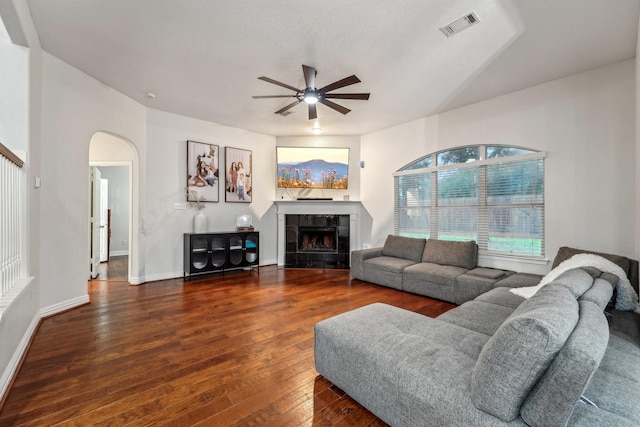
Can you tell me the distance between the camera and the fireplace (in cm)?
599

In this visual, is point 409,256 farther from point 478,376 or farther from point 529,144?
point 478,376

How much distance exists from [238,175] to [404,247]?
348 cm

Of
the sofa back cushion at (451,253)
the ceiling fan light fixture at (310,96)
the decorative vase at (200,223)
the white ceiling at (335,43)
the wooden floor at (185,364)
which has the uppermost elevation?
the white ceiling at (335,43)

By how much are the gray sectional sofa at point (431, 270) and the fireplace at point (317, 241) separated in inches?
40.2

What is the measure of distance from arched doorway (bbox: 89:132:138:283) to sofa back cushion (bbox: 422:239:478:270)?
4719 mm

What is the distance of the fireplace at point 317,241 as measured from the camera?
236 inches

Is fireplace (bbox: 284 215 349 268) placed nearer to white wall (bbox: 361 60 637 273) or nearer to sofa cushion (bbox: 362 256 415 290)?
sofa cushion (bbox: 362 256 415 290)

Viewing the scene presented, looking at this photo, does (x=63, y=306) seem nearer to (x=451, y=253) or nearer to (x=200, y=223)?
(x=200, y=223)

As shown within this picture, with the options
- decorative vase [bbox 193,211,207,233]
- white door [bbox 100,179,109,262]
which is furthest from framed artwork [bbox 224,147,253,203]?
white door [bbox 100,179,109,262]

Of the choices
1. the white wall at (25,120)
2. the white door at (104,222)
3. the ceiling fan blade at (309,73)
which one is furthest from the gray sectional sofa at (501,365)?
the white door at (104,222)

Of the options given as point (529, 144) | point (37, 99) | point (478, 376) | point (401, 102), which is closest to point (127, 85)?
point (37, 99)

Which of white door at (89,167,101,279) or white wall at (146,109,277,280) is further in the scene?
white door at (89,167,101,279)

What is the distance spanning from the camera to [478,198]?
438cm

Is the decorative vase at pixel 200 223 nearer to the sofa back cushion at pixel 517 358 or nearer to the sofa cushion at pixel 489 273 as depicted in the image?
the sofa cushion at pixel 489 273
